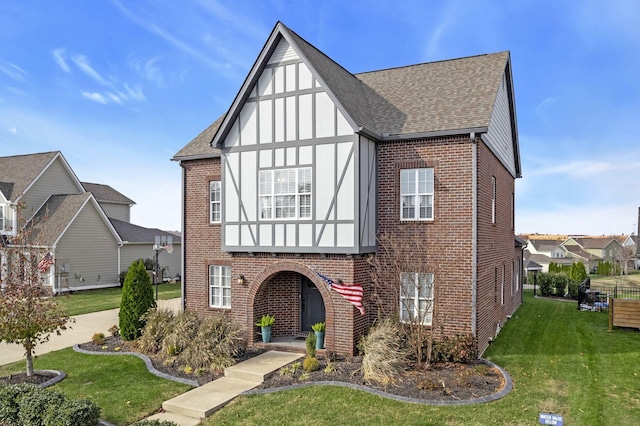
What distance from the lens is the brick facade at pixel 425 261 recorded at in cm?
1276

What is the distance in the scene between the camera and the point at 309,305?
15.3m

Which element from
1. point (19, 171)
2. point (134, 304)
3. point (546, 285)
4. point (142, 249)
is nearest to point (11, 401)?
point (134, 304)

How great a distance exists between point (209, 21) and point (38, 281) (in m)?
9.15

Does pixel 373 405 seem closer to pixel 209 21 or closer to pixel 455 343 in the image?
pixel 455 343

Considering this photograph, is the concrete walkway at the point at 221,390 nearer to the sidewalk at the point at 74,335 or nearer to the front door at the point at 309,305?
the front door at the point at 309,305

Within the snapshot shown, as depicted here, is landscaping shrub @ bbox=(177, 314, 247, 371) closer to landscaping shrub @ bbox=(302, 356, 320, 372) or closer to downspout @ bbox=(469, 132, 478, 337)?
landscaping shrub @ bbox=(302, 356, 320, 372)

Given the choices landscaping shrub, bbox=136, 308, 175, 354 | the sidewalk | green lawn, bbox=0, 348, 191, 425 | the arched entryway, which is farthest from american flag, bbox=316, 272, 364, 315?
the sidewalk

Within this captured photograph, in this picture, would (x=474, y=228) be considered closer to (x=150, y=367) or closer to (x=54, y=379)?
(x=150, y=367)

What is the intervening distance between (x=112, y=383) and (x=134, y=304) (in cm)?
396

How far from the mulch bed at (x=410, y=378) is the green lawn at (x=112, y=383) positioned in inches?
24.9

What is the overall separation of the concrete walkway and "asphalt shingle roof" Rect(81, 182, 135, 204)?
34.6m

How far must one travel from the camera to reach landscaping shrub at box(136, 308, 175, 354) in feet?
45.2

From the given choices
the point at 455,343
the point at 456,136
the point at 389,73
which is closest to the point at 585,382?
the point at 455,343

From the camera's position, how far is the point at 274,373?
11.5 metres
